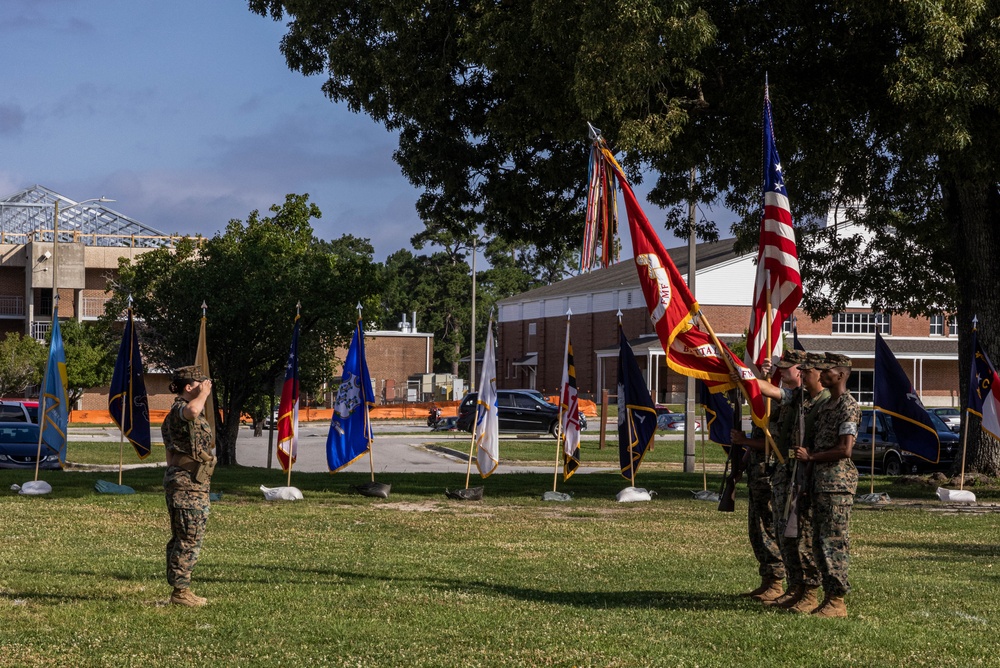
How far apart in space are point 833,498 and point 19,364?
1883 inches

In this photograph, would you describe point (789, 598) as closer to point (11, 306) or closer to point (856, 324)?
point (856, 324)

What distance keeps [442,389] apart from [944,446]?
56.0 meters

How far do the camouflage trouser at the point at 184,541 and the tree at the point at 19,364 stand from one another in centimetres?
4447

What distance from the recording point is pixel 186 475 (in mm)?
9445

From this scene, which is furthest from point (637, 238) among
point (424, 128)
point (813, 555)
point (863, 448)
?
point (863, 448)

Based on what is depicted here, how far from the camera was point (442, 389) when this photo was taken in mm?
81812

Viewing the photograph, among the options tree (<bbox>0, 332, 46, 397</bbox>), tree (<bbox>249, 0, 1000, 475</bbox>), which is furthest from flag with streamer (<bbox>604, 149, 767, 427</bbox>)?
tree (<bbox>0, 332, 46, 397</bbox>)

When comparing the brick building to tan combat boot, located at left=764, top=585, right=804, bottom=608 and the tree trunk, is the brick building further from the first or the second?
tan combat boot, located at left=764, top=585, right=804, bottom=608

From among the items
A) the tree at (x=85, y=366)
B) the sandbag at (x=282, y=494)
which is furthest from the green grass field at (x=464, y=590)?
the tree at (x=85, y=366)

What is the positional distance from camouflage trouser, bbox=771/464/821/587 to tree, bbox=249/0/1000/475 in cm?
952

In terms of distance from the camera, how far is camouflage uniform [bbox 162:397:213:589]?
938 cm

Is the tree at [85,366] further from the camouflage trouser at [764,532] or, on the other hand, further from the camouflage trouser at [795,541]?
the camouflage trouser at [795,541]

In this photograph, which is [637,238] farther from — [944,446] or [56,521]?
[944,446]

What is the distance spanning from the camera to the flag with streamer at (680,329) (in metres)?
9.70
